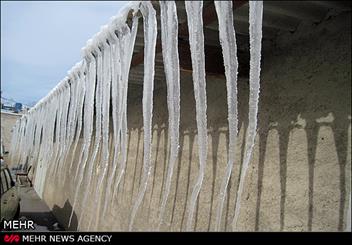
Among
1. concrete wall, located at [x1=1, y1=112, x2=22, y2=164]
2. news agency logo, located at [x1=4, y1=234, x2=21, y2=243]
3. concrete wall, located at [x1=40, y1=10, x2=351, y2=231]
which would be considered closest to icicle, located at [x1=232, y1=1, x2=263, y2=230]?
concrete wall, located at [x1=40, y1=10, x2=351, y2=231]

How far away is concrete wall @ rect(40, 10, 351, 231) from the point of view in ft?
7.02

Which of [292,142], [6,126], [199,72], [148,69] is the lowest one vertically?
[292,142]

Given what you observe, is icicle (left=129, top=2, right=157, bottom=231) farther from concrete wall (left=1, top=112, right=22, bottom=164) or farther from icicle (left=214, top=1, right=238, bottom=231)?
concrete wall (left=1, top=112, right=22, bottom=164)

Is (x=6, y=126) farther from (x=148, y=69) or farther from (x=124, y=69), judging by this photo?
(x=148, y=69)

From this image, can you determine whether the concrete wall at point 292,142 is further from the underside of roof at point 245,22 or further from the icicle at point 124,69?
the icicle at point 124,69

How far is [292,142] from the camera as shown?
2.49m

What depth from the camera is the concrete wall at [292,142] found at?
2139 millimetres

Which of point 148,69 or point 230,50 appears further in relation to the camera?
point 148,69

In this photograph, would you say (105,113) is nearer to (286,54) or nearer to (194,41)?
(194,41)

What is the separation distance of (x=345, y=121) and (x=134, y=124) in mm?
4134

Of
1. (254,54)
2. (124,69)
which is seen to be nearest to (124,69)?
(124,69)

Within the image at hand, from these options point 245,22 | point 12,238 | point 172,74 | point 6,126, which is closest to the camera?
point 12,238

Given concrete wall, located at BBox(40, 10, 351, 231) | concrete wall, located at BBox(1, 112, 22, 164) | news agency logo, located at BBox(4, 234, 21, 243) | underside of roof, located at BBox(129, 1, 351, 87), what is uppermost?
concrete wall, located at BBox(1, 112, 22, 164)

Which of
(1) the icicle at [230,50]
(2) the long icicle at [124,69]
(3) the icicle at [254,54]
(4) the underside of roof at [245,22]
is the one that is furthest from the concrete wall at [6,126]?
(3) the icicle at [254,54]
